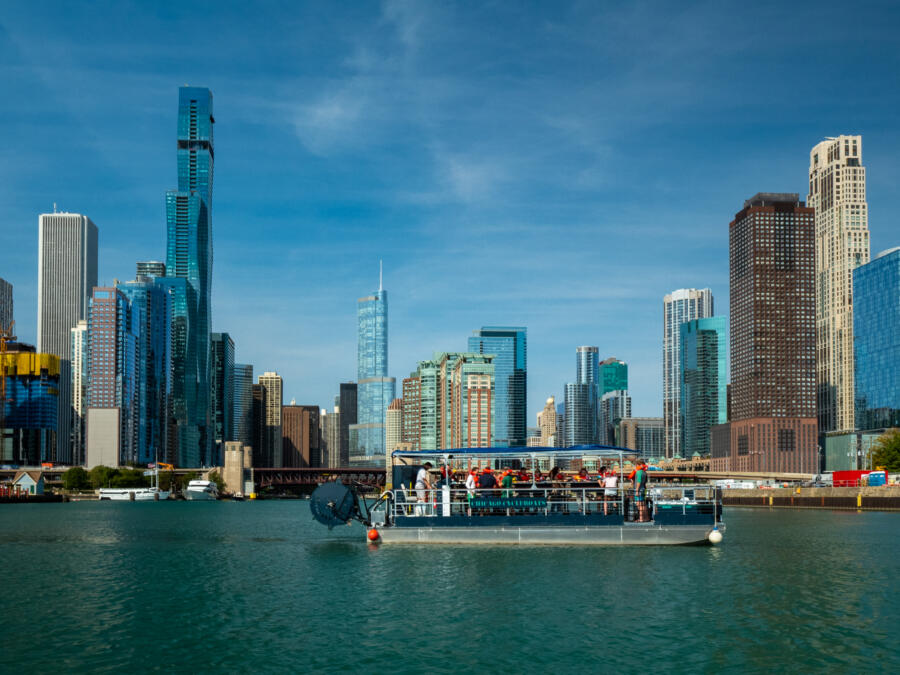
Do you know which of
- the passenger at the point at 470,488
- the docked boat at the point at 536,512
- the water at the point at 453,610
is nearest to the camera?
Result: the water at the point at 453,610

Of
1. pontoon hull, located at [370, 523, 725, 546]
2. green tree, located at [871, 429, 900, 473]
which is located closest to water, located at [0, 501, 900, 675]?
pontoon hull, located at [370, 523, 725, 546]

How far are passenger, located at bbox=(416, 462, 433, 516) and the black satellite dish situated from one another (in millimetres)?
3446

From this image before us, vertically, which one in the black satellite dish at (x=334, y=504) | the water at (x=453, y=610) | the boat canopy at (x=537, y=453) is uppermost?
the boat canopy at (x=537, y=453)

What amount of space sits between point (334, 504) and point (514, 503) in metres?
9.70

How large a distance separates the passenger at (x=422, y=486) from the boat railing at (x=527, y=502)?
0.05 metres

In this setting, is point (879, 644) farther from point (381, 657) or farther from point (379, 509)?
point (379, 509)

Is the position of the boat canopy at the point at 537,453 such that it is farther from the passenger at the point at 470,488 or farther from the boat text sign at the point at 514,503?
the boat text sign at the point at 514,503

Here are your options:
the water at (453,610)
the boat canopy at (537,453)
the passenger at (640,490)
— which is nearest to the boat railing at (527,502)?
the passenger at (640,490)

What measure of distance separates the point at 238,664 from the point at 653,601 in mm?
13835

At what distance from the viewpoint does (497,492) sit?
47.8 meters

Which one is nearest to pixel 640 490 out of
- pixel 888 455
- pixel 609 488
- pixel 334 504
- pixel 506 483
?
pixel 609 488

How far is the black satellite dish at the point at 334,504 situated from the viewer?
160ft

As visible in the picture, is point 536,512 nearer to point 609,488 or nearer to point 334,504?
point 609,488

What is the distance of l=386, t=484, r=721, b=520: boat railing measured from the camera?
4478cm
